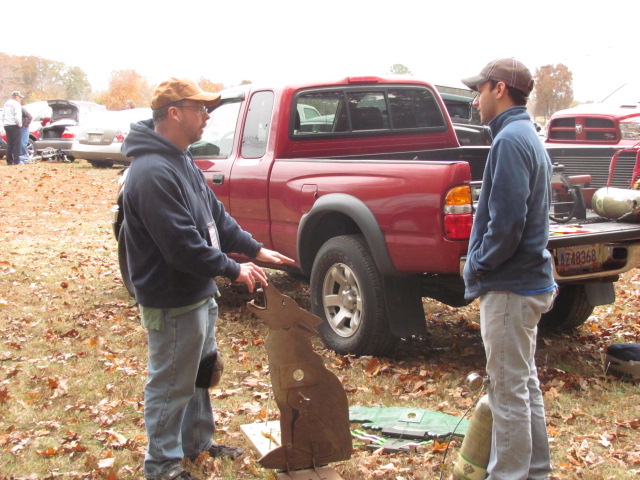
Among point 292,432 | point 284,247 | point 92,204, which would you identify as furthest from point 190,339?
point 92,204

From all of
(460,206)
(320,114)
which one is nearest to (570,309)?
(460,206)

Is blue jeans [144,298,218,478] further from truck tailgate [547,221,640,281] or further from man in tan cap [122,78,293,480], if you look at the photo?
truck tailgate [547,221,640,281]

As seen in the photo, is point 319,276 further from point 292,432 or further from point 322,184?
point 292,432

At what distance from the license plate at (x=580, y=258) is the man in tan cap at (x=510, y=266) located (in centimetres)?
170

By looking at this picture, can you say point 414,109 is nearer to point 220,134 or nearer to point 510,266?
point 220,134

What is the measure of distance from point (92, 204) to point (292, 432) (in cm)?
1147

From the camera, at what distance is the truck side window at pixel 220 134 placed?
725 centimetres

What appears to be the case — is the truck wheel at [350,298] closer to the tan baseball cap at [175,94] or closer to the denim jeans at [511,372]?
the denim jeans at [511,372]

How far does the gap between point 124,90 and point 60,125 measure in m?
56.5

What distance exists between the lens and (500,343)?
339 cm

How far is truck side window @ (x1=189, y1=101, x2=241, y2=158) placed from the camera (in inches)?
286

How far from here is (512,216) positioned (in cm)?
325

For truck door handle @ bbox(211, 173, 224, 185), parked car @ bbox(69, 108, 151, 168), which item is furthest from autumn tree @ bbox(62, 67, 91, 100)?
truck door handle @ bbox(211, 173, 224, 185)

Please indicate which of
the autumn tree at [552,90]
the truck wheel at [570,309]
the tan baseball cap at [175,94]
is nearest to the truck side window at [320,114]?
the truck wheel at [570,309]
